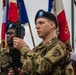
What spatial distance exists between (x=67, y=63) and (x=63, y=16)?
4.19m

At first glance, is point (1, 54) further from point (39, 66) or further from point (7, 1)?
point (7, 1)

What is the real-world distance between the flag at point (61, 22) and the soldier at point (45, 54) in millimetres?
3074

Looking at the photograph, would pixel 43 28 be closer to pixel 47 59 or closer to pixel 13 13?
pixel 47 59

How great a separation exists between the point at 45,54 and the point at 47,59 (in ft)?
0.28

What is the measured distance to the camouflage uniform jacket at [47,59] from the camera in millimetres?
3504

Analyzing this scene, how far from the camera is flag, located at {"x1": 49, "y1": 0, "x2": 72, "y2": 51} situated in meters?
7.34

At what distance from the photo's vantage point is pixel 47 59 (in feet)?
11.5

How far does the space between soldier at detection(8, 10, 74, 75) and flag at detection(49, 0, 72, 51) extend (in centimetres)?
307

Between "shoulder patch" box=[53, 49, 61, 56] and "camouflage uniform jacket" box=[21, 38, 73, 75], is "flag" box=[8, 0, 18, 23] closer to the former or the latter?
"camouflage uniform jacket" box=[21, 38, 73, 75]

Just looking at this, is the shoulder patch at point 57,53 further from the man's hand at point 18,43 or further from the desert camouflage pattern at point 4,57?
the desert camouflage pattern at point 4,57

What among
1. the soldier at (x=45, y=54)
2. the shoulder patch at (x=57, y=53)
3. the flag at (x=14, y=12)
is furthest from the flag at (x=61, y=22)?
the shoulder patch at (x=57, y=53)

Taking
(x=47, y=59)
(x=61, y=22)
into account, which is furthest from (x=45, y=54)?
(x=61, y=22)

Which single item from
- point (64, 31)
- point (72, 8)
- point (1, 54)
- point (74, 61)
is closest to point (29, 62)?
point (1, 54)

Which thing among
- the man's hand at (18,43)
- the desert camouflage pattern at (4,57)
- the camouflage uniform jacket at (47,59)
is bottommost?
the desert camouflage pattern at (4,57)
